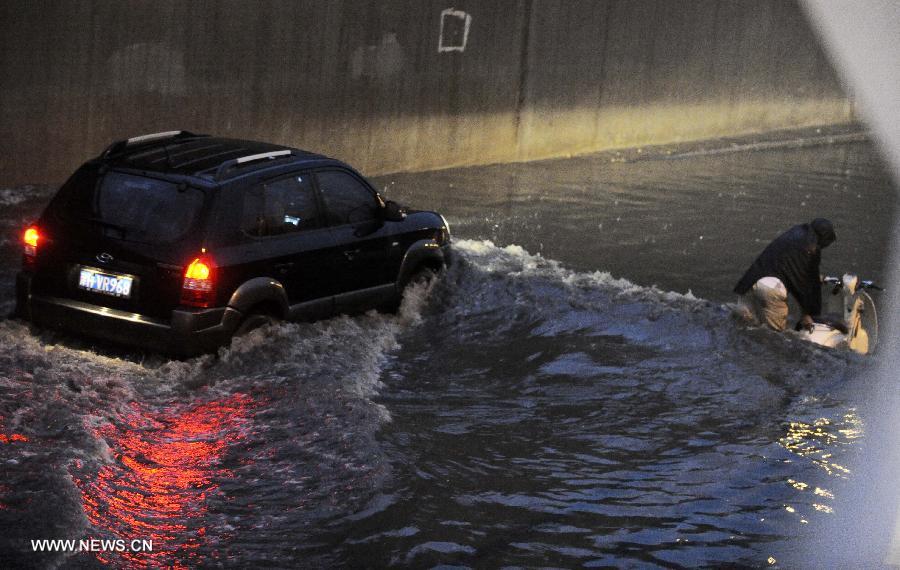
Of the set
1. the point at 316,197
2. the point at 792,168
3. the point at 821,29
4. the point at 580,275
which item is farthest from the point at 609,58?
the point at 316,197

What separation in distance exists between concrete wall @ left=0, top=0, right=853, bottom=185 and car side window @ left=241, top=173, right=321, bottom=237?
562 centimetres

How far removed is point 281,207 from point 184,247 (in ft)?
3.46

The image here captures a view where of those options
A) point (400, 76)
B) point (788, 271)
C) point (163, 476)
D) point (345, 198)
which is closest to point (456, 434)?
point (163, 476)

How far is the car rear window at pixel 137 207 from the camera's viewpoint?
8812mm

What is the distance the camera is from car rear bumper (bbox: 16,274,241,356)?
8.69 m

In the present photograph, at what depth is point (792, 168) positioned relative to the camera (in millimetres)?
23438

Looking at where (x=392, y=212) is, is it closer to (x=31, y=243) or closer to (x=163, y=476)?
(x=31, y=243)

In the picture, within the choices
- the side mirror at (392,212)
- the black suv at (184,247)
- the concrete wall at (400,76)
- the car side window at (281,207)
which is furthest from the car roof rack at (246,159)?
the concrete wall at (400,76)

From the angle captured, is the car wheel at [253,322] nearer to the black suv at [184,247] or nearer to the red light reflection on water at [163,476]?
the black suv at [184,247]

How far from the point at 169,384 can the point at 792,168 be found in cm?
1706

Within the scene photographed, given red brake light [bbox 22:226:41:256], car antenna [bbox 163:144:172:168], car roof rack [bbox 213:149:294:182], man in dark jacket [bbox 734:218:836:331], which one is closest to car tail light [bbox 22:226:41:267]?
red brake light [bbox 22:226:41:256]

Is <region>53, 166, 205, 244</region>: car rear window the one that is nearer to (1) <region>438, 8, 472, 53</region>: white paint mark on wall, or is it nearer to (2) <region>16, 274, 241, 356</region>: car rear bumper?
(2) <region>16, 274, 241, 356</region>: car rear bumper

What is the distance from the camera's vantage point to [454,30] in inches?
772

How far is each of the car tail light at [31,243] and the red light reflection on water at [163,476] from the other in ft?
5.11
